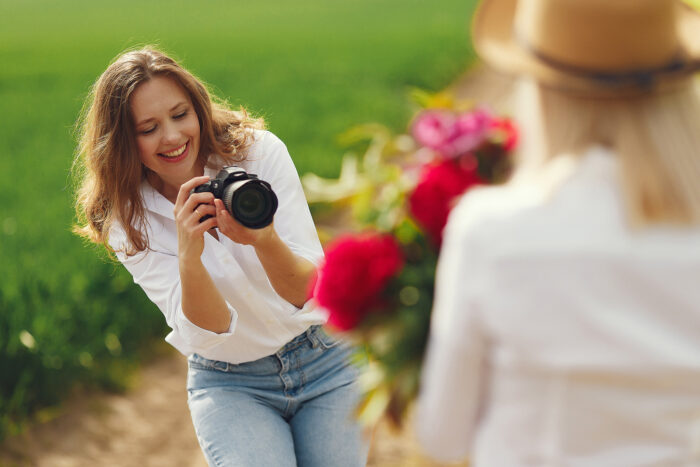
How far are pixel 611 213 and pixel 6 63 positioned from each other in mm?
14859

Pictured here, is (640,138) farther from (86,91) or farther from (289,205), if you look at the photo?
(86,91)

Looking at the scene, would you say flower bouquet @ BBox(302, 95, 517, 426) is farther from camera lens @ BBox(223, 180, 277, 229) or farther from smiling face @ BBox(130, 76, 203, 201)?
smiling face @ BBox(130, 76, 203, 201)

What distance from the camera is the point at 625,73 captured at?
0.98m

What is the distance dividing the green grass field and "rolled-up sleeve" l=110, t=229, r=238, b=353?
0.68 meters

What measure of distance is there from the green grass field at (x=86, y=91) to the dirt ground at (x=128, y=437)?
12cm

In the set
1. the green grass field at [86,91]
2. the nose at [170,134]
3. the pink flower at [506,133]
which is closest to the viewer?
the pink flower at [506,133]

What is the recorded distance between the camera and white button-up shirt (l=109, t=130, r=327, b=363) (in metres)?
2.00

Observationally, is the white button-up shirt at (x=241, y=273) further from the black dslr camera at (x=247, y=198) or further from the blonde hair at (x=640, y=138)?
the blonde hair at (x=640, y=138)

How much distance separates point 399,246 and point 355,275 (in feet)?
0.34

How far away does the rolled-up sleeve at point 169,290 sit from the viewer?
6.31ft

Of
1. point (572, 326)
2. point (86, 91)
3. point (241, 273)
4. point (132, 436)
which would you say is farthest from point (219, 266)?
point (86, 91)

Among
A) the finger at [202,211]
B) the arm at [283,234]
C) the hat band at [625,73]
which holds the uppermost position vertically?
the hat band at [625,73]

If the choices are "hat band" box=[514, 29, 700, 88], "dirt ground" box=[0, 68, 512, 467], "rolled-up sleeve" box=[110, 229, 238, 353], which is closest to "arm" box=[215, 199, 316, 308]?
"rolled-up sleeve" box=[110, 229, 238, 353]

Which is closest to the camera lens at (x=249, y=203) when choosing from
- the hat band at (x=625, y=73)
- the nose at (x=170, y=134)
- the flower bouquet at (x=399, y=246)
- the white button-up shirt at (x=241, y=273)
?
the white button-up shirt at (x=241, y=273)
